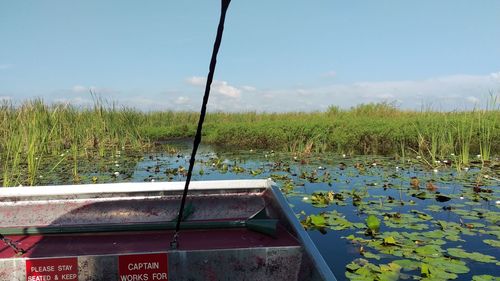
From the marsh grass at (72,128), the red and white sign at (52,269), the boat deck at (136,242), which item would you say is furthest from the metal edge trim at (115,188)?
the marsh grass at (72,128)

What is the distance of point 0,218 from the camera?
8.63 ft

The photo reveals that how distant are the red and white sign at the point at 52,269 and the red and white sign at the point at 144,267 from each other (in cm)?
24

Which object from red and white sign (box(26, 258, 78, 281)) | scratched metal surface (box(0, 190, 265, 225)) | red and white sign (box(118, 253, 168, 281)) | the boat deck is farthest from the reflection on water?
red and white sign (box(26, 258, 78, 281))

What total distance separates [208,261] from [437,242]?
2.48 m

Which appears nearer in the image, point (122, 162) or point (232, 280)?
point (232, 280)

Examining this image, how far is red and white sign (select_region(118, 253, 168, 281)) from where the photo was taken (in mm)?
1965

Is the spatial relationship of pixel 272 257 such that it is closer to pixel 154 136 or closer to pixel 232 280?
pixel 232 280

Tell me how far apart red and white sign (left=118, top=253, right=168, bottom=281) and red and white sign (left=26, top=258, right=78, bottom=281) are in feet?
0.78

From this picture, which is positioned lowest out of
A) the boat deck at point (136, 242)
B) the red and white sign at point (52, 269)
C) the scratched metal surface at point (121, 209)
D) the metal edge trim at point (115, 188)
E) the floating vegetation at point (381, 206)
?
the floating vegetation at point (381, 206)

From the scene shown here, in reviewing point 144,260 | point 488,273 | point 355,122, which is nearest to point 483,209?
point 488,273

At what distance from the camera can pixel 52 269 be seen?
195cm

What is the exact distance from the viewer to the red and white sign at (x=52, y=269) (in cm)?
192

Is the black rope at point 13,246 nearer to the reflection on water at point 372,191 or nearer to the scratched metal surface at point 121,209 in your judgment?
the scratched metal surface at point 121,209

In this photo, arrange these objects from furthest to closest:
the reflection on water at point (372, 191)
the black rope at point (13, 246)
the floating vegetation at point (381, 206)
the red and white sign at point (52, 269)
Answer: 1. the reflection on water at point (372, 191)
2. the floating vegetation at point (381, 206)
3. the black rope at point (13, 246)
4. the red and white sign at point (52, 269)
